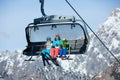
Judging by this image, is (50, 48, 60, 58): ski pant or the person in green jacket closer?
(50, 48, 60, 58): ski pant

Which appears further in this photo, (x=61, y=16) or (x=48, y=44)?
(x=48, y=44)

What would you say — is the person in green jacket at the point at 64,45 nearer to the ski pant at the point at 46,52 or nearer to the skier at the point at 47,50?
the skier at the point at 47,50

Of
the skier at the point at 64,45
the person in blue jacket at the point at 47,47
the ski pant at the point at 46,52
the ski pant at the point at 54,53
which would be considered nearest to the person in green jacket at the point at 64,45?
the skier at the point at 64,45

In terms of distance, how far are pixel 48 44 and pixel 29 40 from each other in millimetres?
1266

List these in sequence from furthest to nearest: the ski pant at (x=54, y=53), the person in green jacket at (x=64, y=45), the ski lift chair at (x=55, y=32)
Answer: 1. the person in green jacket at (x=64, y=45)
2. the ski pant at (x=54, y=53)
3. the ski lift chair at (x=55, y=32)

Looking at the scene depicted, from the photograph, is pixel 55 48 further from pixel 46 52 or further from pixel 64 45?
pixel 46 52

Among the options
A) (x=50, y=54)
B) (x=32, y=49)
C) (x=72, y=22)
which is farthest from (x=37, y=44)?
(x=72, y=22)

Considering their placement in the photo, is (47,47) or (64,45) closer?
(47,47)

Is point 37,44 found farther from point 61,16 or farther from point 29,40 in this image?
point 61,16

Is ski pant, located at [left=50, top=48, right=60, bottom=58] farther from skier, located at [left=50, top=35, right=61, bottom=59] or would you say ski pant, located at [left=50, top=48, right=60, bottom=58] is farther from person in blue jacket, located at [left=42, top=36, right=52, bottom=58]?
person in blue jacket, located at [left=42, top=36, right=52, bottom=58]

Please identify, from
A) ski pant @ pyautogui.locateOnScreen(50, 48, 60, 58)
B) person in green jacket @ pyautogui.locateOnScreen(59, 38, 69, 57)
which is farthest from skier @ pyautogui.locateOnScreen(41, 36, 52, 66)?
person in green jacket @ pyautogui.locateOnScreen(59, 38, 69, 57)

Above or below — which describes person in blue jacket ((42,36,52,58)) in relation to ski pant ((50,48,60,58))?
above

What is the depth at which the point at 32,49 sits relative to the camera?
2312 cm

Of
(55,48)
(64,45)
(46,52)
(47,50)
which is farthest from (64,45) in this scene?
(46,52)
